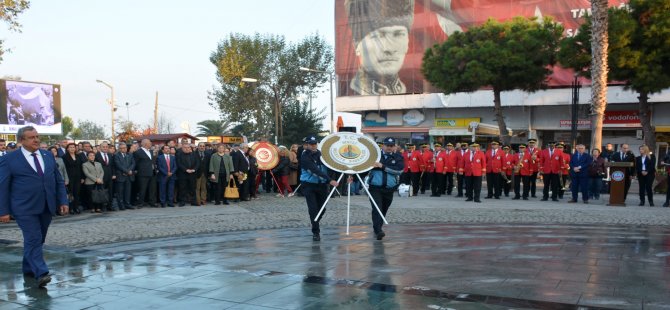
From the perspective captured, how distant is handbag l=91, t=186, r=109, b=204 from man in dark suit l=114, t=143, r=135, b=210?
711 mm

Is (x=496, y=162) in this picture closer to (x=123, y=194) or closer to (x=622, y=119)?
(x=123, y=194)

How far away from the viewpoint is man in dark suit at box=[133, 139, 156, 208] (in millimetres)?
15117

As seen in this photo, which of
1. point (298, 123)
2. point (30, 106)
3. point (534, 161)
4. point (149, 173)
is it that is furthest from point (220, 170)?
point (298, 123)

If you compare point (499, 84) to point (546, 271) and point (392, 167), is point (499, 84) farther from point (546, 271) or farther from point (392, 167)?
point (546, 271)

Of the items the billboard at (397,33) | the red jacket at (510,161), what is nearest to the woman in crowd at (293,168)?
the red jacket at (510,161)

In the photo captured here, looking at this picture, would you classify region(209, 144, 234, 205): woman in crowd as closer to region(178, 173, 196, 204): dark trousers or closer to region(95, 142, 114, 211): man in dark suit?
region(178, 173, 196, 204): dark trousers

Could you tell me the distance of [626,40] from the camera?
21.8 metres

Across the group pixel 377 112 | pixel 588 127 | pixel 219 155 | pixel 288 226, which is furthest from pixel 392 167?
pixel 377 112

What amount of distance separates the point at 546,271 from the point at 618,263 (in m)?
1.24

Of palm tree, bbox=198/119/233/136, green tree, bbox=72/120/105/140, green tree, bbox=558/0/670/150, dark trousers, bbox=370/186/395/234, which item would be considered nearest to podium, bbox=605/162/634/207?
green tree, bbox=558/0/670/150

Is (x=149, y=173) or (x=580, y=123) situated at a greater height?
(x=580, y=123)

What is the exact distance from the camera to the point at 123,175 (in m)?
14.8

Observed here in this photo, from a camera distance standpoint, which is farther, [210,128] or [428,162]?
[210,128]

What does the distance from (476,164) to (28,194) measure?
42.4ft
